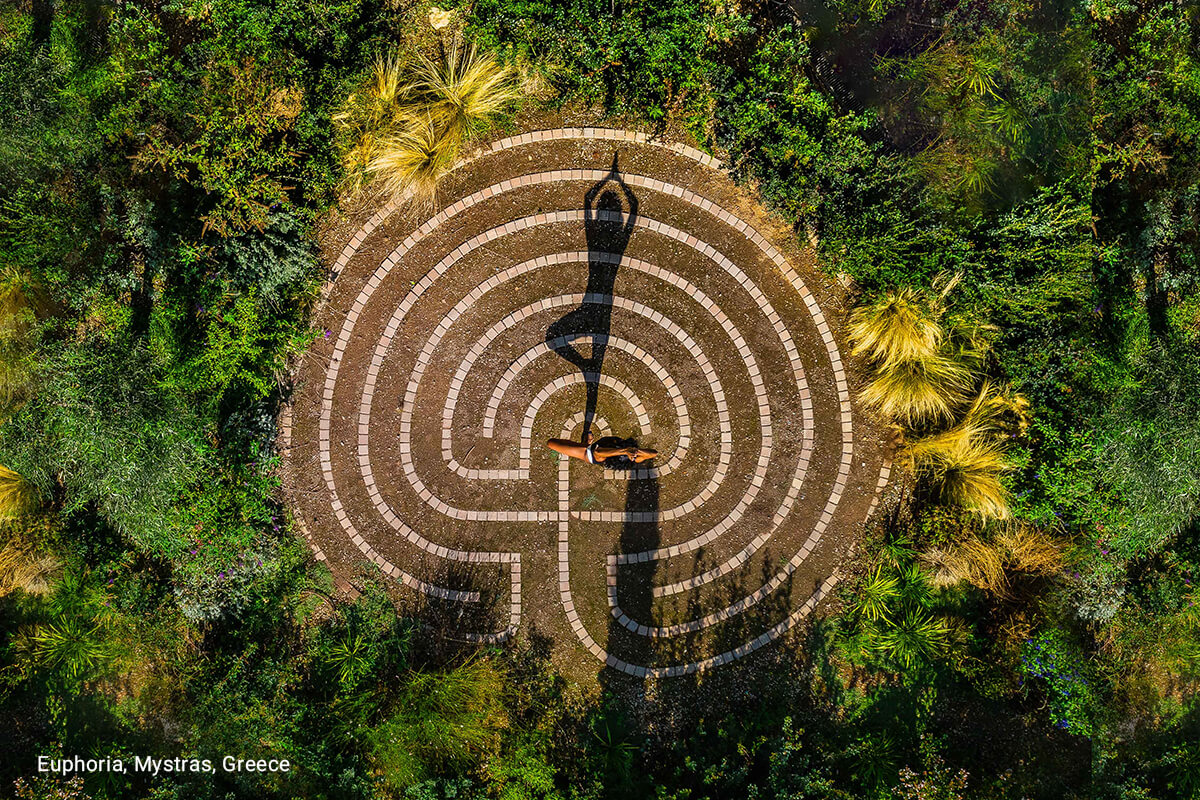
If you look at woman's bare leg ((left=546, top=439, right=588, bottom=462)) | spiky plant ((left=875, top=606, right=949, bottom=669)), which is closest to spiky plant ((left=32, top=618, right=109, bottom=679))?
woman's bare leg ((left=546, top=439, right=588, bottom=462))

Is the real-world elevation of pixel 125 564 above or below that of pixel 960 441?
below

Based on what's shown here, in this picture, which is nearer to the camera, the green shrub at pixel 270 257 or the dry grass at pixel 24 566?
the green shrub at pixel 270 257

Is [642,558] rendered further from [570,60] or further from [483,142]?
[570,60]

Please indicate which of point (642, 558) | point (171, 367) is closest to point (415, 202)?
point (171, 367)

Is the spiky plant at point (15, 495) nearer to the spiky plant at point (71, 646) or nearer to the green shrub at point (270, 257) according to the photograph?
the spiky plant at point (71, 646)

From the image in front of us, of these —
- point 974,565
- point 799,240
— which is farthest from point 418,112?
point 974,565

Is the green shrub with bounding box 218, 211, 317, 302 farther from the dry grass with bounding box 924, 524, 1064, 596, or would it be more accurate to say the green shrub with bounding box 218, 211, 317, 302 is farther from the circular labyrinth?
the dry grass with bounding box 924, 524, 1064, 596

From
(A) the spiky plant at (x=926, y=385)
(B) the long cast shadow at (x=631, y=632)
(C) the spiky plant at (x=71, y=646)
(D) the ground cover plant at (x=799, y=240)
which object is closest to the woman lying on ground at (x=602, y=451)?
(B) the long cast shadow at (x=631, y=632)
